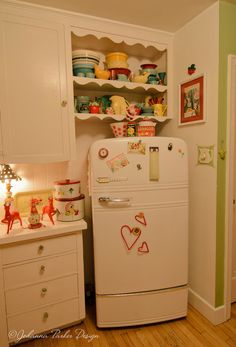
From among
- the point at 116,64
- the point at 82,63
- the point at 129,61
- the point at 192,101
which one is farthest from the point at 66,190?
the point at 129,61

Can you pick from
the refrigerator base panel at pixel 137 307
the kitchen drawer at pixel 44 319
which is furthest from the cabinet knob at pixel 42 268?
the refrigerator base panel at pixel 137 307

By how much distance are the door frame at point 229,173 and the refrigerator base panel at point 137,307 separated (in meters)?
0.38

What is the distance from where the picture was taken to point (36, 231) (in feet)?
4.97

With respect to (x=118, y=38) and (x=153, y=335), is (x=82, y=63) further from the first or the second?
(x=153, y=335)

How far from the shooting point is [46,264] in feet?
5.18

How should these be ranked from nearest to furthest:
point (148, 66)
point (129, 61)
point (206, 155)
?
point (206, 155)
point (148, 66)
point (129, 61)

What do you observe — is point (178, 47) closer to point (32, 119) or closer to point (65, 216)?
point (32, 119)

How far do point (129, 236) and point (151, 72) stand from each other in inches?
55.0

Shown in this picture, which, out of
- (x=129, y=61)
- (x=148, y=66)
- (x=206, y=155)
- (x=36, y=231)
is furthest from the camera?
(x=129, y=61)

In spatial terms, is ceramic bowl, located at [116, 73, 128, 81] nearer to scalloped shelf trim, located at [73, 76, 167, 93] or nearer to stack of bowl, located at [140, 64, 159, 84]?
scalloped shelf trim, located at [73, 76, 167, 93]

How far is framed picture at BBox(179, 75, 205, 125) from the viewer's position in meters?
1.73

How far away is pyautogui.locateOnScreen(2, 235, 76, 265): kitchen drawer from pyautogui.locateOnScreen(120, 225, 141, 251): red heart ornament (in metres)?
0.36

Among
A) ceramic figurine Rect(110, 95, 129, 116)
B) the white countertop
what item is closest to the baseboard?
the white countertop

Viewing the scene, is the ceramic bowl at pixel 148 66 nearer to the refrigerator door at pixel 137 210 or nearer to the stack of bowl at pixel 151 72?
the stack of bowl at pixel 151 72
